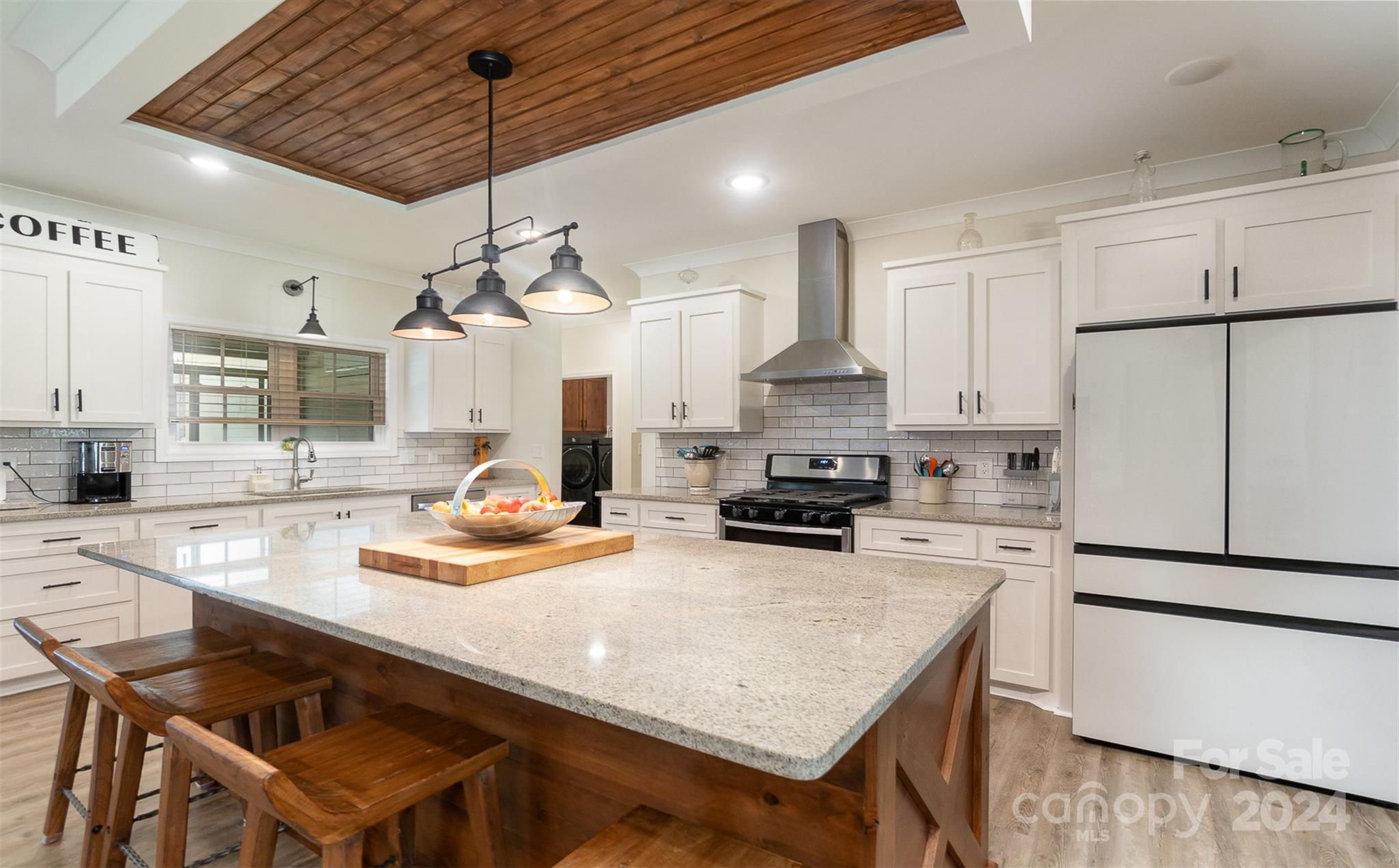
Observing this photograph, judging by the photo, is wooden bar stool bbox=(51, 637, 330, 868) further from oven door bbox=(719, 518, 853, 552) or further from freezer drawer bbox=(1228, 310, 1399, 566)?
freezer drawer bbox=(1228, 310, 1399, 566)

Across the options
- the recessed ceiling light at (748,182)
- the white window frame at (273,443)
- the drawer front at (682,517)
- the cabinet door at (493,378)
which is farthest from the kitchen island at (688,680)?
the cabinet door at (493,378)

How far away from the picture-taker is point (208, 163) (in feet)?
9.42

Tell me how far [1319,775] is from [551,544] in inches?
108

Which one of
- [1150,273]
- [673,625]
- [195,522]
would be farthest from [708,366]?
[673,625]

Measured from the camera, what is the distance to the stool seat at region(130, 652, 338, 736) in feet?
5.22

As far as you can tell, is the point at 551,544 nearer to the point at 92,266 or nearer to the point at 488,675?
the point at 488,675

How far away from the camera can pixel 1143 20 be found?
2.09m

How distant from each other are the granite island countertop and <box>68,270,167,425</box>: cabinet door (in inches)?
75.2

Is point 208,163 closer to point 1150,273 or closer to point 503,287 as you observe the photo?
point 503,287

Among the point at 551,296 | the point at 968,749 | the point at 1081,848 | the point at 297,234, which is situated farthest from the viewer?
the point at 297,234

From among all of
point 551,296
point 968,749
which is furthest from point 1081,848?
point 551,296

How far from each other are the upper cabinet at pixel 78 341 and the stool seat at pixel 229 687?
2.58 metres

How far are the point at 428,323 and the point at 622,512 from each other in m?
2.16

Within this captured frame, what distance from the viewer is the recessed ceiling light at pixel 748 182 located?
3318 millimetres
